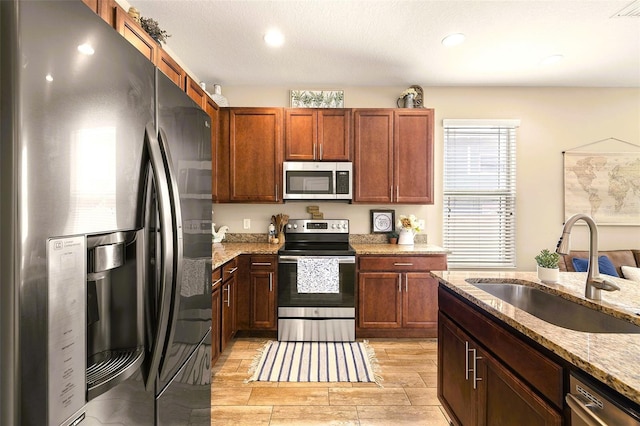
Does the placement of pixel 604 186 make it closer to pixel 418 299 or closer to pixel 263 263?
pixel 418 299

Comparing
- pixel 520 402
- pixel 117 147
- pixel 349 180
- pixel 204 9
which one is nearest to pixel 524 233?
pixel 349 180

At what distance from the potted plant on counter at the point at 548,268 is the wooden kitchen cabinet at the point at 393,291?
146 centimetres

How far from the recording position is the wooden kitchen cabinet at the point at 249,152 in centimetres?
347

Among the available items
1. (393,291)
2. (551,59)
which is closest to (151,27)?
(393,291)

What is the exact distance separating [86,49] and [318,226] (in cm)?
304

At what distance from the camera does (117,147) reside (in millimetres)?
776

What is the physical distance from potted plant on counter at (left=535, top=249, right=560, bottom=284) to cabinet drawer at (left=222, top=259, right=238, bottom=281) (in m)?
2.18

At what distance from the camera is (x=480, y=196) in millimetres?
3822

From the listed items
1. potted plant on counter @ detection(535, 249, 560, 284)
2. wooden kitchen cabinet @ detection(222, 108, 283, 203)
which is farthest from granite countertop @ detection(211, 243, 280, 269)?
potted plant on counter @ detection(535, 249, 560, 284)

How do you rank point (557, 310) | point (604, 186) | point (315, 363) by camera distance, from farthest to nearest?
point (604, 186) < point (315, 363) < point (557, 310)

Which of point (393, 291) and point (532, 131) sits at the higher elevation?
point (532, 131)

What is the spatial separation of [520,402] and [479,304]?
14.9 inches

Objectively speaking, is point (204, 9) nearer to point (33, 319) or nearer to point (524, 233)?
point (33, 319)

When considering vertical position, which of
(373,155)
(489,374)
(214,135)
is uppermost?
(214,135)
